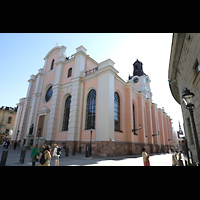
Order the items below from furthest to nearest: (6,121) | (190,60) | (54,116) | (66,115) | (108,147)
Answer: (6,121), (66,115), (54,116), (108,147), (190,60)

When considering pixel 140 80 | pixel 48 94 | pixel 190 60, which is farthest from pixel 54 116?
pixel 140 80

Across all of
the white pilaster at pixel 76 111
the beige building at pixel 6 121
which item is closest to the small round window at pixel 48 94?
the white pilaster at pixel 76 111

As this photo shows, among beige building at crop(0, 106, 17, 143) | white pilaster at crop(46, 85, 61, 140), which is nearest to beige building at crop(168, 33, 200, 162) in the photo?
white pilaster at crop(46, 85, 61, 140)

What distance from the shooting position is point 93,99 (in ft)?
56.7

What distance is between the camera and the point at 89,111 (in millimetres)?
17094

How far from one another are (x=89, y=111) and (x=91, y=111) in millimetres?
400

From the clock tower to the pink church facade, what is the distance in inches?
379

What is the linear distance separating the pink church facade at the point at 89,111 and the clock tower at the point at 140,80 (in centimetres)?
963

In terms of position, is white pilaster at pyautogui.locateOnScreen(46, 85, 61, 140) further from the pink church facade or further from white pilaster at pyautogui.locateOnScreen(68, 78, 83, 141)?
white pilaster at pyautogui.locateOnScreen(68, 78, 83, 141)

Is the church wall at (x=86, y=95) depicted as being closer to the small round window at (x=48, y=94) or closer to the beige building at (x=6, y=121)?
the small round window at (x=48, y=94)

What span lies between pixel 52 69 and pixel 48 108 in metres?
8.93

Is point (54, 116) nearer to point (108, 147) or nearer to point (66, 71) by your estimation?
point (66, 71)
